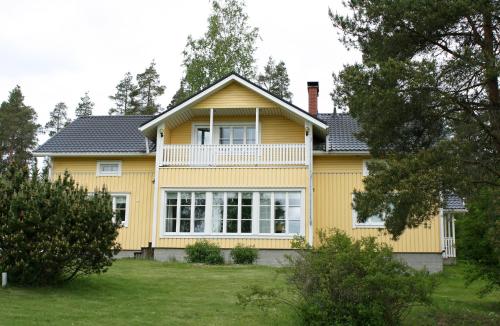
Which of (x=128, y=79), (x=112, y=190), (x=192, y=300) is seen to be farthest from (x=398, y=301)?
(x=128, y=79)

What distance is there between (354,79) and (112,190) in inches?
556

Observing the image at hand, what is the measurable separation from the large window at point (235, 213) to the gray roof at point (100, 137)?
317 centimetres

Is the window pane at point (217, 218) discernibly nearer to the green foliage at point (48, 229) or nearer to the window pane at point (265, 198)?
the window pane at point (265, 198)

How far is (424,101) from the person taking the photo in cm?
1225

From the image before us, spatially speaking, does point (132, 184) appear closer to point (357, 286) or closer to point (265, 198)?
point (265, 198)

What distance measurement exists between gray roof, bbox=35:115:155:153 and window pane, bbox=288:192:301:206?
604 cm

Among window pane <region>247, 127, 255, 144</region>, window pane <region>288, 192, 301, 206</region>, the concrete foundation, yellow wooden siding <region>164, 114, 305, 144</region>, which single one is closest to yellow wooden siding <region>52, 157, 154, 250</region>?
yellow wooden siding <region>164, 114, 305, 144</region>

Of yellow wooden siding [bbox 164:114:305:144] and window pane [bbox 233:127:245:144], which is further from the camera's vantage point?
window pane [bbox 233:127:245:144]

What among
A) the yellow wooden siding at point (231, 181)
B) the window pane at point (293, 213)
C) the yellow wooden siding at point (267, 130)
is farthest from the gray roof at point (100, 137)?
the window pane at point (293, 213)

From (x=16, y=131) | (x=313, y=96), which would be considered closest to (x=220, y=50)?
(x=313, y=96)

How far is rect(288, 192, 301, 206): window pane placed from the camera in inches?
856

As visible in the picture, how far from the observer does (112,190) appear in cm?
2408

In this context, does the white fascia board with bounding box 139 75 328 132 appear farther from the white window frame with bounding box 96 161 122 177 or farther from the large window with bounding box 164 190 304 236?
the large window with bounding box 164 190 304 236

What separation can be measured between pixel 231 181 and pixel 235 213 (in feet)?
3.90
